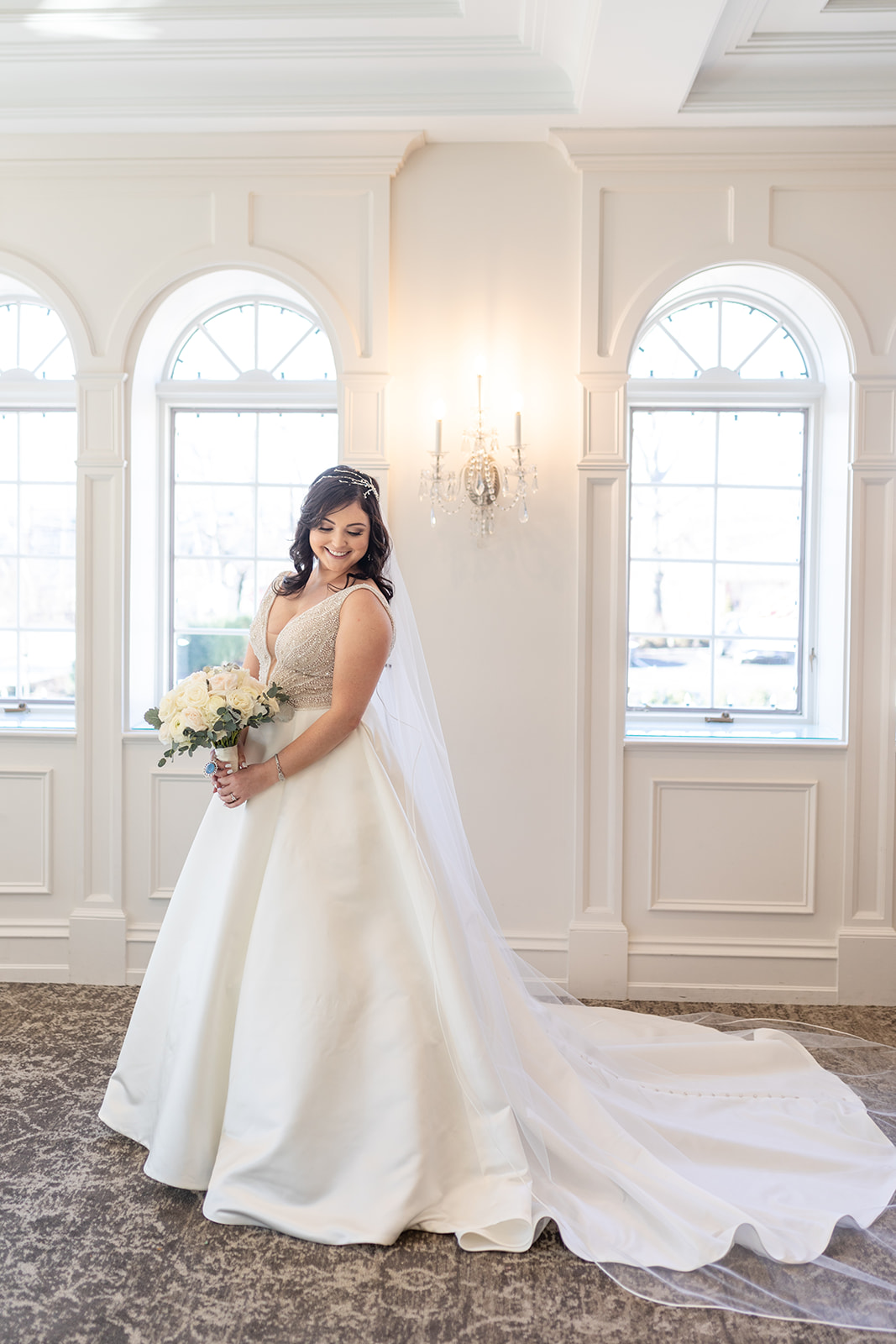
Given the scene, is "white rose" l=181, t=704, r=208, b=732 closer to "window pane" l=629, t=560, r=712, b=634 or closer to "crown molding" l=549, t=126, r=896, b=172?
"window pane" l=629, t=560, r=712, b=634

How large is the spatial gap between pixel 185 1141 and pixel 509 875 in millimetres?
1789

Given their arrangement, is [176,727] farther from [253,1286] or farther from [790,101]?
[790,101]

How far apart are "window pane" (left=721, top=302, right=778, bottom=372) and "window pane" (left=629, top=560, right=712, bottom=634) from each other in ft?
3.13

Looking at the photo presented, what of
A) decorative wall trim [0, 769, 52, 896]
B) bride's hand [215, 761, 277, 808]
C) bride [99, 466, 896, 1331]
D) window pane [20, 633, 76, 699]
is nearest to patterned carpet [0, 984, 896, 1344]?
bride [99, 466, 896, 1331]

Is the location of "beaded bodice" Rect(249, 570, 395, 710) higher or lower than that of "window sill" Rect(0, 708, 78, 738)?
higher

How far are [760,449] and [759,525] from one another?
0.35m

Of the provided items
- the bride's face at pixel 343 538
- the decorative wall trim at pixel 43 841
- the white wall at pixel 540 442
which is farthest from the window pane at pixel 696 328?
the decorative wall trim at pixel 43 841

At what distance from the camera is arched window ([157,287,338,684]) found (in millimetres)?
4285

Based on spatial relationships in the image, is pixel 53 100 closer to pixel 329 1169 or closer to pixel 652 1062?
pixel 329 1169

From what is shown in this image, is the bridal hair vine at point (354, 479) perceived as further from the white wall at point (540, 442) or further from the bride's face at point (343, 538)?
the white wall at point (540, 442)

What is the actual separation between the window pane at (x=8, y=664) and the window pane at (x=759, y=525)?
133 inches

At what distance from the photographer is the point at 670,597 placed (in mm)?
4328

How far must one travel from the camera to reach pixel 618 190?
3.69 meters

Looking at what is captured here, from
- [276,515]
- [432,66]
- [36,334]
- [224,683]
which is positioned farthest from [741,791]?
[36,334]
